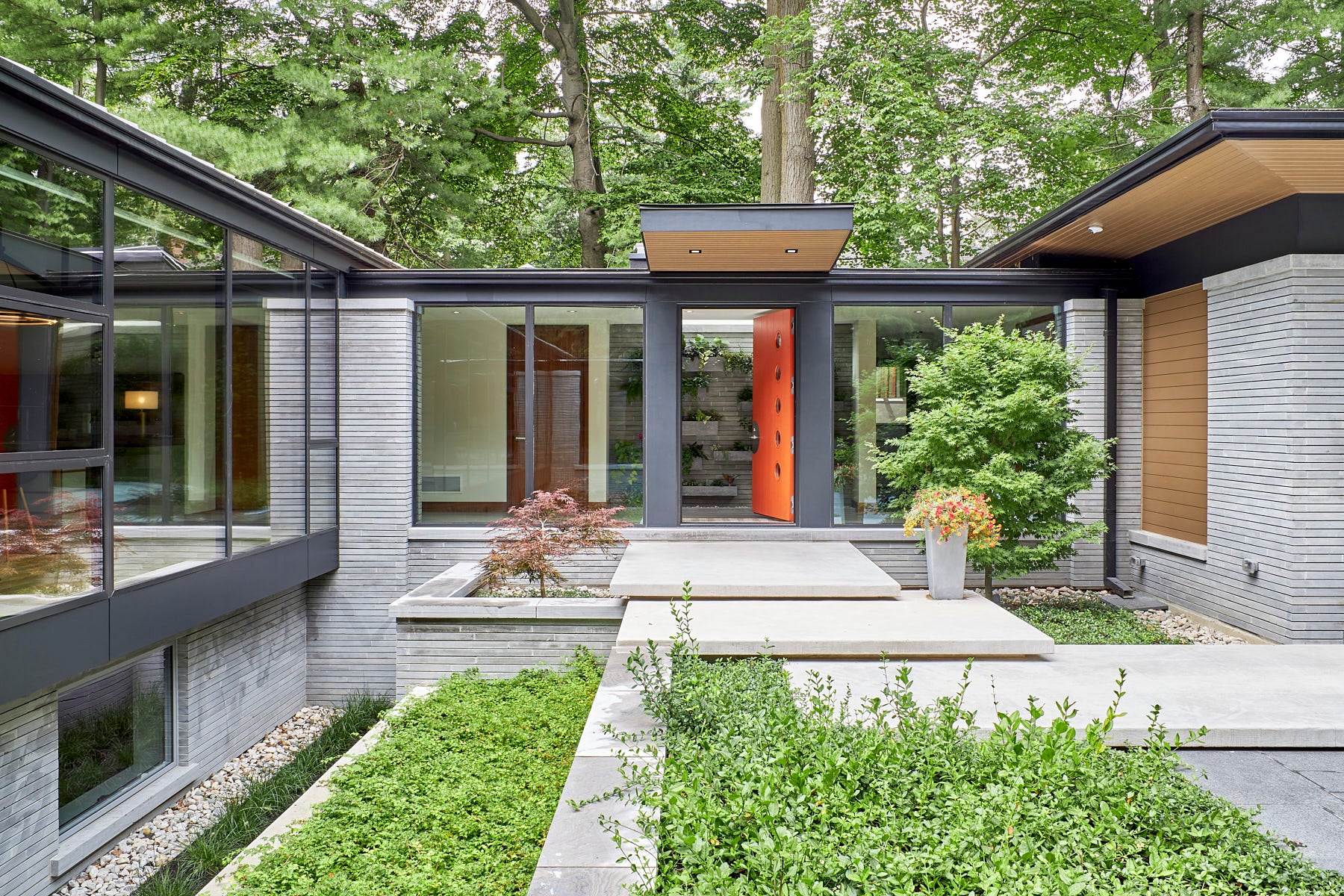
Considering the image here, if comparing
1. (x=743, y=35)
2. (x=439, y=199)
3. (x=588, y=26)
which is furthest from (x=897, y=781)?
(x=588, y=26)

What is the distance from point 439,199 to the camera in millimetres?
13055

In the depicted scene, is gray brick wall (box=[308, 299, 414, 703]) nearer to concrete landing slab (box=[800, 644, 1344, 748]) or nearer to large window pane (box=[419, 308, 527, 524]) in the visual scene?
large window pane (box=[419, 308, 527, 524])

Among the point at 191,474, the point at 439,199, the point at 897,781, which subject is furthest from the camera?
the point at 439,199

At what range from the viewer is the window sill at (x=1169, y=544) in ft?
23.1

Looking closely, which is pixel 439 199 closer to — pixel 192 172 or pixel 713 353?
pixel 713 353

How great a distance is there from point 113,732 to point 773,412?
6.71 meters

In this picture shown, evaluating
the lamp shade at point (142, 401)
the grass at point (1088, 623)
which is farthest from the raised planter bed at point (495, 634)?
the grass at point (1088, 623)

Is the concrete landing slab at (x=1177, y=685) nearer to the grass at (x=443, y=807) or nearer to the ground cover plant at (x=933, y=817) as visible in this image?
the ground cover plant at (x=933, y=817)

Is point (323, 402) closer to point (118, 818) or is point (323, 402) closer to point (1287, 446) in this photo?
point (118, 818)

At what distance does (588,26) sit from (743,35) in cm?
323

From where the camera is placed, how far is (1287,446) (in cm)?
596

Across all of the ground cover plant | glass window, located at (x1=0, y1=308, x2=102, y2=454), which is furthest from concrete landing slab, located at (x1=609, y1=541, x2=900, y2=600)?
glass window, located at (x1=0, y1=308, x2=102, y2=454)

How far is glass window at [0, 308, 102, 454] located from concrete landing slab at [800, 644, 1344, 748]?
4402 mm

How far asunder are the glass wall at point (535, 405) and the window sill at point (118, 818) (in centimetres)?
344
